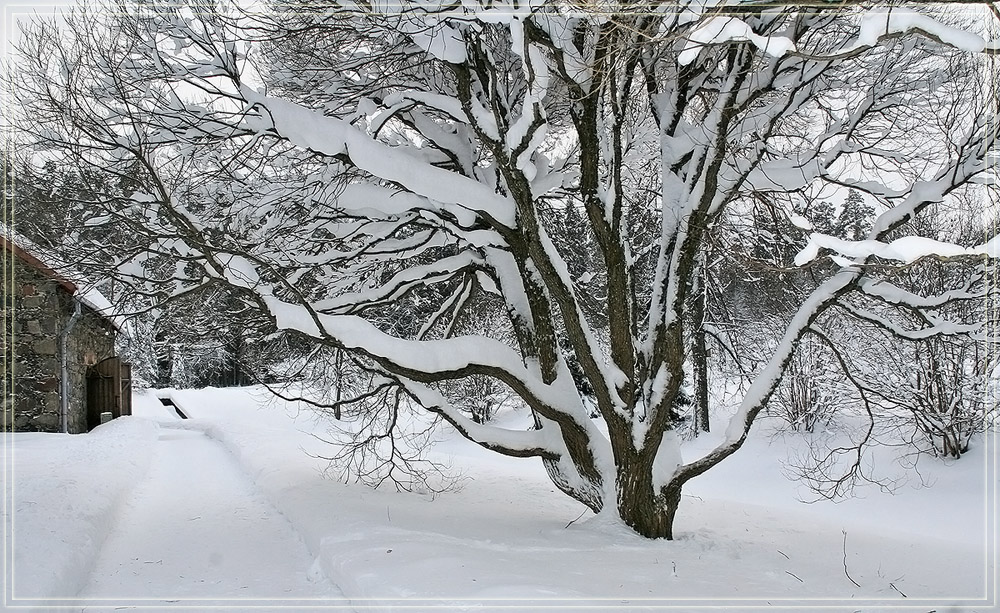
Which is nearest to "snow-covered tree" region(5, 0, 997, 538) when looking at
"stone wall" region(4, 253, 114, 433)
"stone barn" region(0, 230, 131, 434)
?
"stone barn" region(0, 230, 131, 434)

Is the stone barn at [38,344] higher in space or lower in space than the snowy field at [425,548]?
higher

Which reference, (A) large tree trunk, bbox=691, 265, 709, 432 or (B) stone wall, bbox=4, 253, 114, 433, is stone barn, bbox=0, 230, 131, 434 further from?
(A) large tree trunk, bbox=691, 265, 709, 432

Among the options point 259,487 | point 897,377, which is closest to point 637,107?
point 259,487

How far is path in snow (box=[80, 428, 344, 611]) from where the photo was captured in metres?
5.77

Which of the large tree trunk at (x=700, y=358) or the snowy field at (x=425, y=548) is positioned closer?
the snowy field at (x=425, y=548)

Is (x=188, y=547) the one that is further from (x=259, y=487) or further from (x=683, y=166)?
(x=683, y=166)

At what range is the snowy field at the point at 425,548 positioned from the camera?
17.2ft

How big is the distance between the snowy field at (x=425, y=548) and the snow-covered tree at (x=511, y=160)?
1.15m

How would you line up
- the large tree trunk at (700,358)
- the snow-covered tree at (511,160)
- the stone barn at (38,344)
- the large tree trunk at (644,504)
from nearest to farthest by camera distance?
the snow-covered tree at (511,160)
the large tree trunk at (644,504)
the stone barn at (38,344)
the large tree trunk at (700,358)

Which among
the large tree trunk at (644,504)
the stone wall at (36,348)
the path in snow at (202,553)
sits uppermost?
the stone wall at (36,348)

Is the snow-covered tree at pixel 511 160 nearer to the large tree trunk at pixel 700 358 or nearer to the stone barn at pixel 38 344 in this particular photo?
the large tree trunk at pixel 700 358

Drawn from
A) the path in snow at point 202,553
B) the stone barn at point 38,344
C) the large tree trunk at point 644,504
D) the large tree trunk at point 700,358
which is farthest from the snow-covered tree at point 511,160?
the stone barn at point 38,344

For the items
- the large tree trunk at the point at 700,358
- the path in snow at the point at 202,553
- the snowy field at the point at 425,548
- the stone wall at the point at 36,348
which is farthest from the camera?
the large tree trunk at the point at 700,358

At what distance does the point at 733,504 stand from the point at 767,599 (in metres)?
5.89
